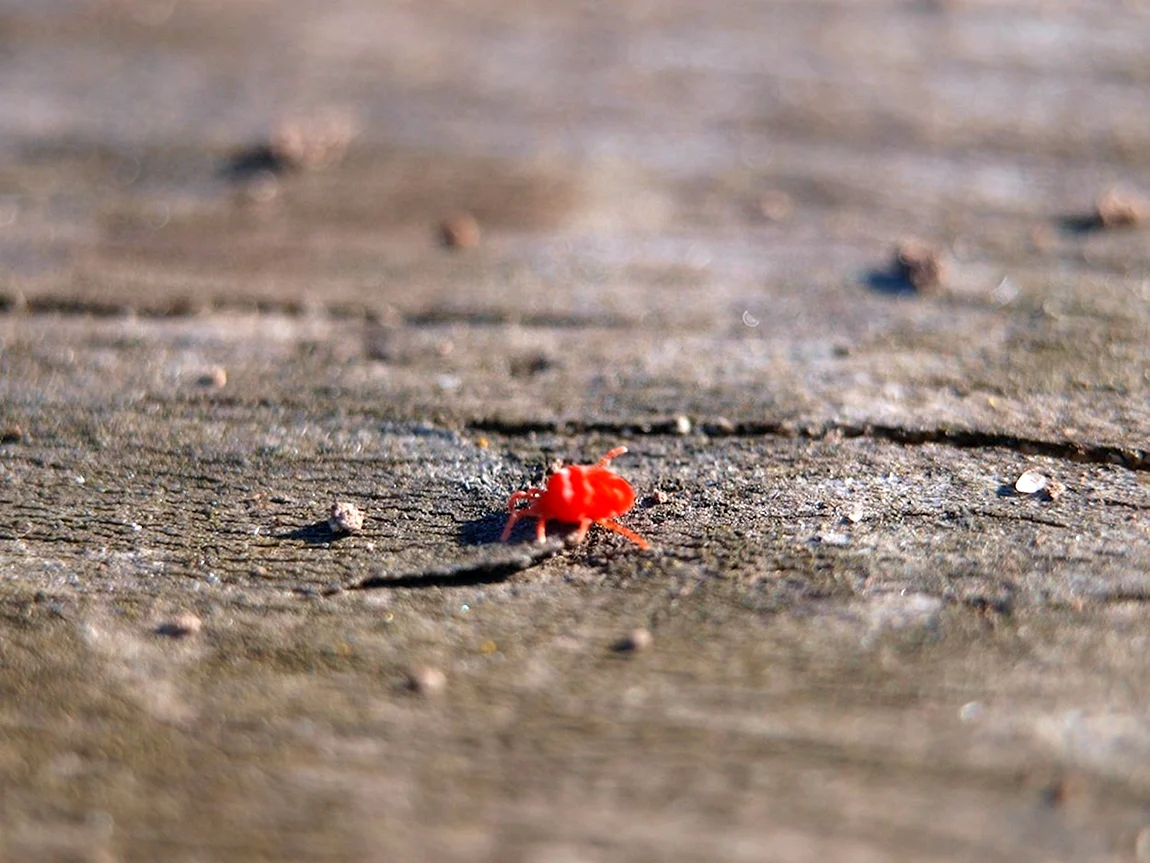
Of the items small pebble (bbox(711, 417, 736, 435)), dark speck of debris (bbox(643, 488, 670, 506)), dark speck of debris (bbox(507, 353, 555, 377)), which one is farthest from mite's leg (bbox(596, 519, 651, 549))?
dark speck of debris (bbox(507, 353, 555, 377))

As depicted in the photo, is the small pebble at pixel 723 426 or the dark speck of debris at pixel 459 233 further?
the dark speck of debris at pixel 459 233

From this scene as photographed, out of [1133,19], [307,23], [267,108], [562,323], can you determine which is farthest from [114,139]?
[1133,19]

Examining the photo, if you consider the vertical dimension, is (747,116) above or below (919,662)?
above

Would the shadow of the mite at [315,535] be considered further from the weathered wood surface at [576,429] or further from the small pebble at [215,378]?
the small pebble at [215,378]

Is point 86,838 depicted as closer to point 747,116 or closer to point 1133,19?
point 747,116

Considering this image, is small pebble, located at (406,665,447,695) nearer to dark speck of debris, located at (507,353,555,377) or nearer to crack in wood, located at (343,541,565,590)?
crack in wood, located at (343,541,565,590)


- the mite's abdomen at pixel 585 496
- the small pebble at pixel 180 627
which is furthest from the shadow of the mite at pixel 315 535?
the mite's abdomen at pixel 585 496
